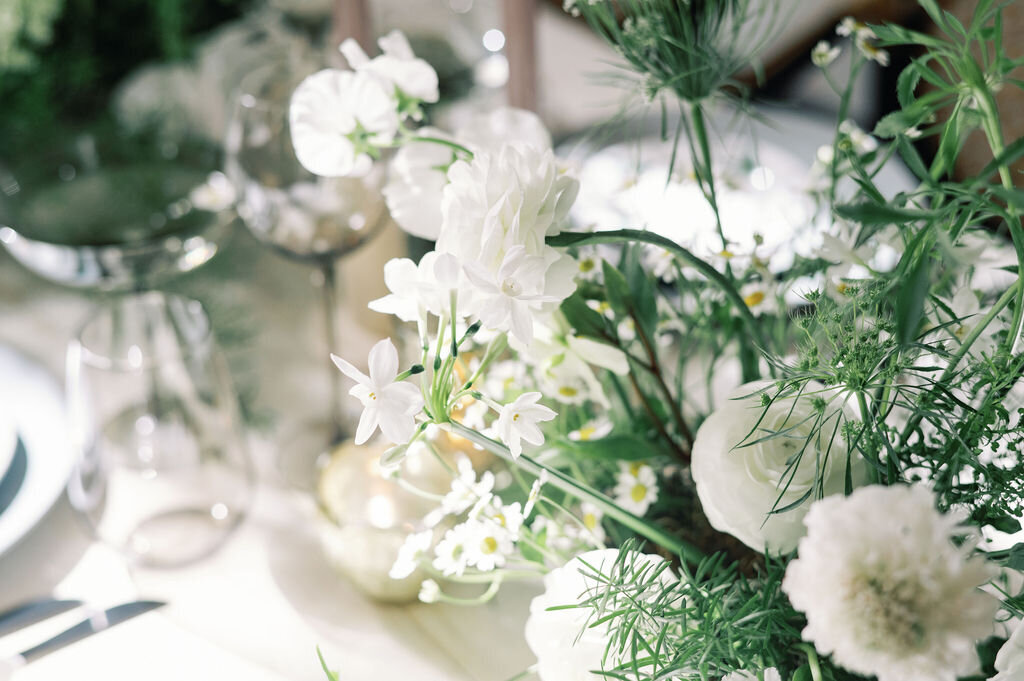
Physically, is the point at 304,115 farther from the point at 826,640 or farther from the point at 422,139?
the point at 826,640

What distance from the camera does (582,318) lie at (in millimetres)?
287

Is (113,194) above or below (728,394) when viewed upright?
below

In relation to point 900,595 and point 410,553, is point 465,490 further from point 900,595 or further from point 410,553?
point 900,595

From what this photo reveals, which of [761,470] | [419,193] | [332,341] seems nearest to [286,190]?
[332,341]

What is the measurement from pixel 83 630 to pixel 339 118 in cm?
27

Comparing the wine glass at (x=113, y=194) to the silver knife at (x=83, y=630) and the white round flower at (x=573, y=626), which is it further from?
the white round flower at (x=573, y=626)

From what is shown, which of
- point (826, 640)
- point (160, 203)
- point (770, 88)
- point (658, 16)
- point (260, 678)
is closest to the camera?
point (826, 640)

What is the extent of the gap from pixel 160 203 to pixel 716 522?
51cm

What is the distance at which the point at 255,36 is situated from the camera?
2.05ft

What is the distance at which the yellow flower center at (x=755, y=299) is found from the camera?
1.03 feet

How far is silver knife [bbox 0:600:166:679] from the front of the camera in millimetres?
376

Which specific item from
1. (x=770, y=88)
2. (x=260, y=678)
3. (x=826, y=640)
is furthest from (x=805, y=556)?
(x=770, y=88)

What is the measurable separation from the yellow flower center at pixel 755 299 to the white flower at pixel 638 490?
72mm

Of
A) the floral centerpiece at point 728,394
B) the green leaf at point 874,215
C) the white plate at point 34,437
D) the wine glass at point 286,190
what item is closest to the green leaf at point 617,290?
the floral centerpiece at point 728,394
